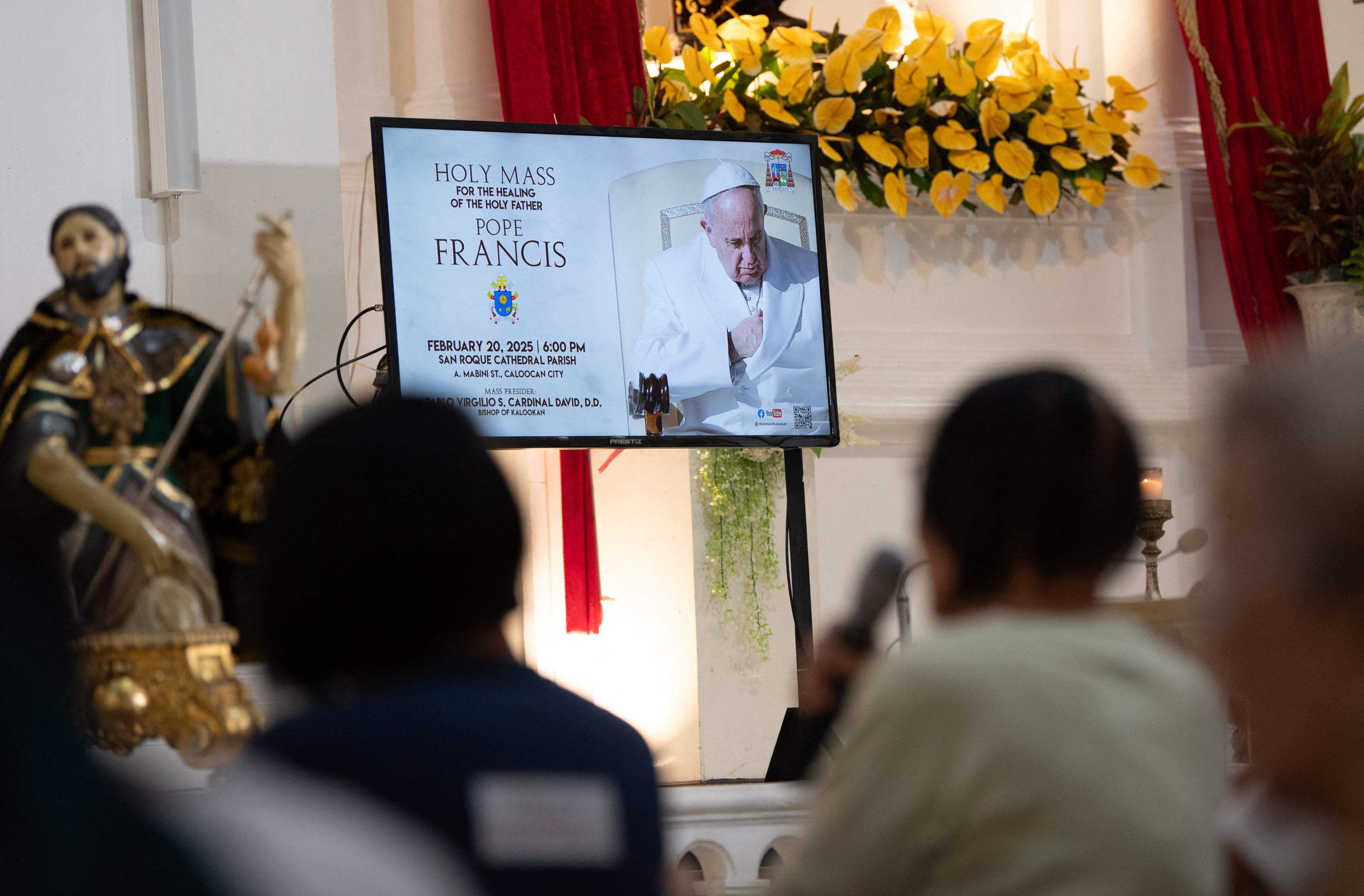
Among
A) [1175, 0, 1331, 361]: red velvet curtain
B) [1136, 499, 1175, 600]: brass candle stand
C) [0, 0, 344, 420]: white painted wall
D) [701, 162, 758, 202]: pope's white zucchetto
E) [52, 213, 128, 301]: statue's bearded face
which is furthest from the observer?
[1175, 0, 1331, 361]: red velvet curtain

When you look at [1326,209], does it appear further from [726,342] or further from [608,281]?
[608,281]

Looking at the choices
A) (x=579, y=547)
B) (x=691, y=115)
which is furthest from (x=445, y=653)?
(x=691, y=115)

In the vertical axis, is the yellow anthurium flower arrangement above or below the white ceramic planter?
above

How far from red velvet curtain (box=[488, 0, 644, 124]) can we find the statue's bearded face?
6.28ft

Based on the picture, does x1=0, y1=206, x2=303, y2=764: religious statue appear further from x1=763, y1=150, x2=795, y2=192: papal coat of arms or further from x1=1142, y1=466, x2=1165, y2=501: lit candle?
x1=1142, y1=466, x2=1165, y2=501: lit candle

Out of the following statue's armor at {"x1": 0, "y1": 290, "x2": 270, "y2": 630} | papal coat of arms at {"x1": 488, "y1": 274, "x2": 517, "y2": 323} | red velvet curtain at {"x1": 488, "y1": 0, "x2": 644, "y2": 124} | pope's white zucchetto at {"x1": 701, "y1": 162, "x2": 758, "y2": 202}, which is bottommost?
statue's armor at {"x1": 0, "y1": 290, "x2": 270, "y2": 630}

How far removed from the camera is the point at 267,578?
1.21 metres

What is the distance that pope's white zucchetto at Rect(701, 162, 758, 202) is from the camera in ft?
11.0

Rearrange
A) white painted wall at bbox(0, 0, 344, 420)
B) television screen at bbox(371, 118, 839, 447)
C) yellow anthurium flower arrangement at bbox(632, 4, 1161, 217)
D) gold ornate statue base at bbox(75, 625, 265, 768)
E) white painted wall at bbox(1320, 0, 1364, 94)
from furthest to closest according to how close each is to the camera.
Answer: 1. white painted wall at bbox(1320, 0, 1364, 94)
2. yellow anthurium flower arrangement at bbox(632, 4, 1161, 217)
3. television screen at bbox(371, 118, 839, 447)
4. white painted wall at bbox(0, 0, 344, 420)
5. gold ornate statue base at bbox(75, 625, 265, 768)

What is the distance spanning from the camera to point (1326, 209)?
443cm

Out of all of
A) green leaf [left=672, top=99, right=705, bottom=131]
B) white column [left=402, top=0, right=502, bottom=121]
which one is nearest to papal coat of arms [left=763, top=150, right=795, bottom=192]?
green leaf [left=672, top=99, right=705, bottom=131]

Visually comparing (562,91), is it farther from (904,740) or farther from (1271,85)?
(904,740)

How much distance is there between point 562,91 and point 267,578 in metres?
2.88

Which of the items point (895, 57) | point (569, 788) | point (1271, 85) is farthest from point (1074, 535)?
point (1271, 85)
